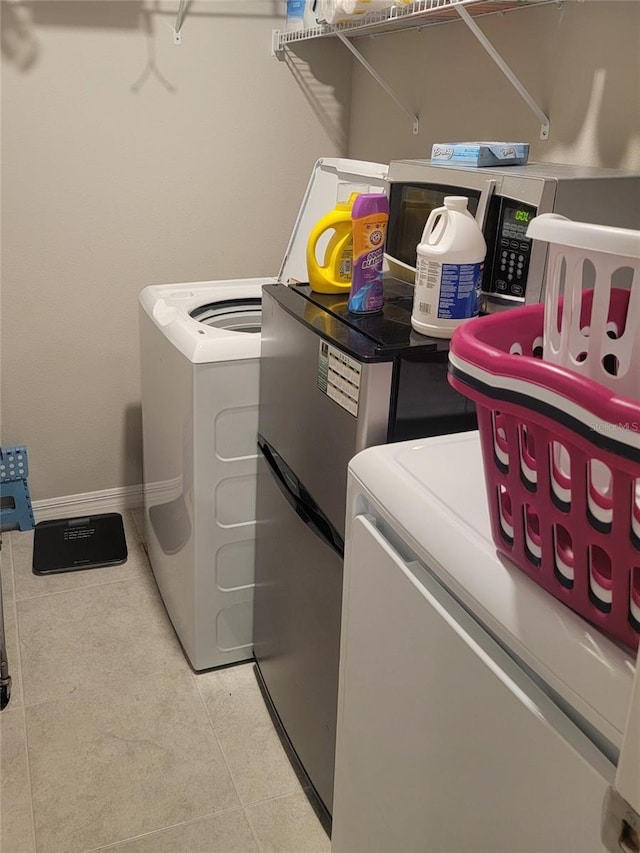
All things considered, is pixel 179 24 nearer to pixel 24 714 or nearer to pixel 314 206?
pixel 314 206

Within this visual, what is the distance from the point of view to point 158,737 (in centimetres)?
189

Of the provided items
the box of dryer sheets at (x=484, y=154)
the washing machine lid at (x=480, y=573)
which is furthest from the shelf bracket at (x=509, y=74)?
the washing machine lid at (x=480, y=573)

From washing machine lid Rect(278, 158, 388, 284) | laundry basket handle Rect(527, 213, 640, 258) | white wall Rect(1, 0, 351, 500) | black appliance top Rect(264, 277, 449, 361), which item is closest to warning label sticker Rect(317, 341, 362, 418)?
black appliance top Rect(264, 277, 449, 361)

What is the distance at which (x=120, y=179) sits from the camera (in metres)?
2.49

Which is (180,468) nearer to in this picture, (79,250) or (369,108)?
(79,250)

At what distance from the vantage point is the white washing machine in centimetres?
183

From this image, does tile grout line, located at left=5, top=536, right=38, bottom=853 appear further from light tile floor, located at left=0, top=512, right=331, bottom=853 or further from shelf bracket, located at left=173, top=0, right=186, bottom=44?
shelf bracket, located at left=173, top=0, right=186, bottom=44

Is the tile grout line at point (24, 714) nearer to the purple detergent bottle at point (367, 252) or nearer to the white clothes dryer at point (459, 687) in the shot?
the white clothes dryer at point (459, 687)

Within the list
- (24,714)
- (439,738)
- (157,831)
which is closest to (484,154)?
(439,738)

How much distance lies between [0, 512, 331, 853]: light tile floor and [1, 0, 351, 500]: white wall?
25.4 inches

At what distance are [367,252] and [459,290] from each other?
221mm

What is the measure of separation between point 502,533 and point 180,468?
1285mm

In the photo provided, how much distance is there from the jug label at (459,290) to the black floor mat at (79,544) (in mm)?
1685

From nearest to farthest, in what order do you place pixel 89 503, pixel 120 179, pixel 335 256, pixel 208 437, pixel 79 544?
1. pixel 335 256
2. pixel 208 437
3. pixel 120 179
4. pixel 79 544
5. pixel 89 503
